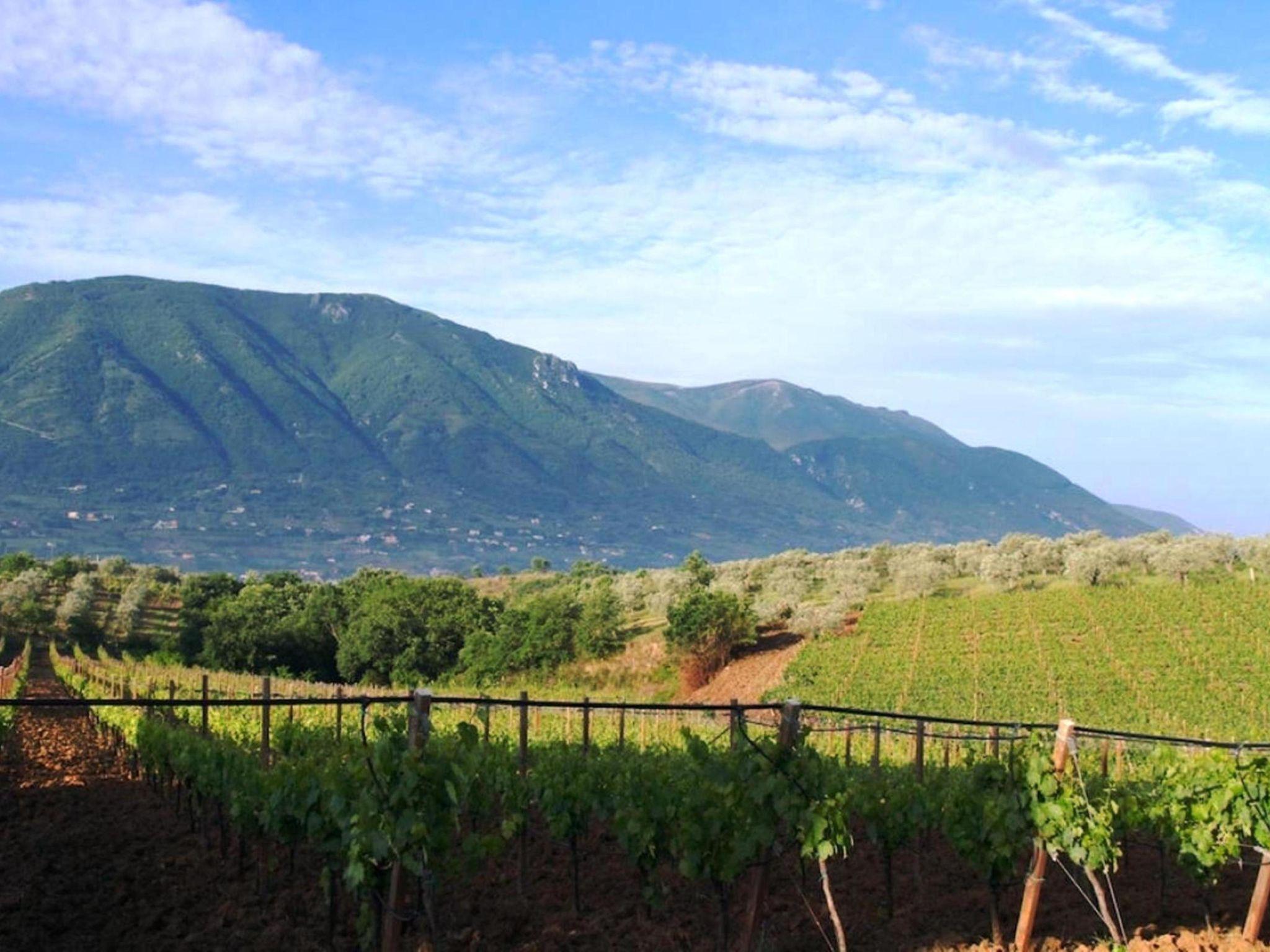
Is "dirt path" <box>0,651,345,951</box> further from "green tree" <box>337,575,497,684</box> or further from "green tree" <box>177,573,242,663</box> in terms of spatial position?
"green tree" <box>177,573,242,663</box>

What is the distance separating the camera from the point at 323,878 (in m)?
7.38

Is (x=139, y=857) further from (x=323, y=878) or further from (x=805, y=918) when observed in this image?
(x=805, y=918)

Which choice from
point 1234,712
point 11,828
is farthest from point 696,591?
point 11,828

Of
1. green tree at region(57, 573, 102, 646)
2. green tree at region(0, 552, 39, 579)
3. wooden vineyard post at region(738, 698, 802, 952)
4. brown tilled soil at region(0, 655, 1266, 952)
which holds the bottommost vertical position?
green tree at region(57, 573, 102, 646)

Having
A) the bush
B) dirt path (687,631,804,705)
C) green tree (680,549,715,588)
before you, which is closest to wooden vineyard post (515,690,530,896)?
dirt path (687,631,804,705)

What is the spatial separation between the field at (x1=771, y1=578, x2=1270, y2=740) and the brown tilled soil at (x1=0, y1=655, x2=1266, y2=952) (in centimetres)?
2534

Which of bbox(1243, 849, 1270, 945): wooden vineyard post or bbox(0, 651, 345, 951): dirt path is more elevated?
bbox(1243, 849, 1270, 945): wooden vineyard post

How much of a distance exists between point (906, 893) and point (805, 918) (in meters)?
1.70

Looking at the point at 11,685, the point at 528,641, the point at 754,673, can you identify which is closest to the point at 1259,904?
the point at 11,685

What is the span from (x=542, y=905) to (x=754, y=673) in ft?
131

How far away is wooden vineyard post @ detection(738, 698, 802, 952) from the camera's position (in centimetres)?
641

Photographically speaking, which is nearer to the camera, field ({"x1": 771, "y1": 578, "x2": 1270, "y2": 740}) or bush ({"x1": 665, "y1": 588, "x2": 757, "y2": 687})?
field ({"x1": 771, "y1": 578, "x2": 1270, "y2": 740})

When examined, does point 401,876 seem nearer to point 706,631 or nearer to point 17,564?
point 706,631

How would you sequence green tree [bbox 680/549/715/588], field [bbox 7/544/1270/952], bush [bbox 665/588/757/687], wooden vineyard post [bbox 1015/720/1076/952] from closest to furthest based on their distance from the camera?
field [bbox 7/544/1270/952] < wooden vineyard post [bbox 1015/720/1076/952] < bush [bbox 665/588/757/687] < green tree [bbox 680/549/715/588]
